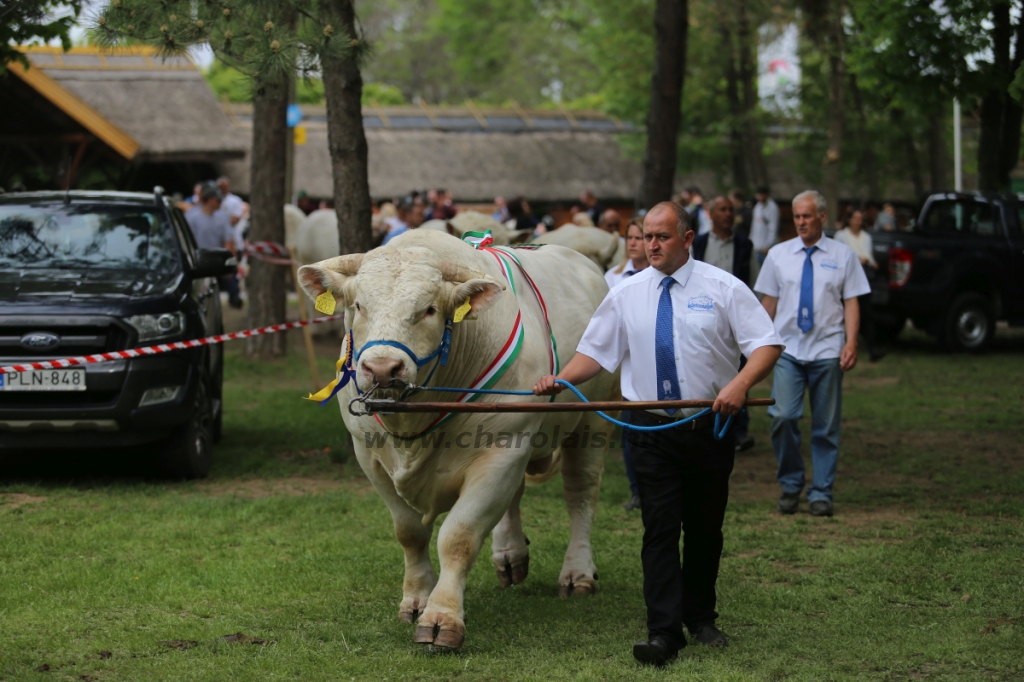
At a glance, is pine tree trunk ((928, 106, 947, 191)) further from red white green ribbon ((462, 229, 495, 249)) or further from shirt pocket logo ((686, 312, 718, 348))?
shirt pocket logo ((686, 312, 718, 348))

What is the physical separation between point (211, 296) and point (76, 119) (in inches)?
561

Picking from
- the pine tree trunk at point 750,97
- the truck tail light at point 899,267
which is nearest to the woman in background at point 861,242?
the truck tail light at point 899,267

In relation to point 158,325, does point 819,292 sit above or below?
above

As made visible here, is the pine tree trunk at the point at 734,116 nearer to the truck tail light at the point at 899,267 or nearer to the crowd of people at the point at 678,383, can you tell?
the truck tail light at the point at 899,267

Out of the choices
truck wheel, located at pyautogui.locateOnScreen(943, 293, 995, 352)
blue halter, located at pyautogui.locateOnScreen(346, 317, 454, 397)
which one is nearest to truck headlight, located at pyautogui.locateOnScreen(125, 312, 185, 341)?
blue halter, located at pyautogui.locateOnScreen(346, 317, 454, 397)

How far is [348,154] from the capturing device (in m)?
9.56

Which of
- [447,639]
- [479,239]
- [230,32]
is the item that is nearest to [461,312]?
[447,639]

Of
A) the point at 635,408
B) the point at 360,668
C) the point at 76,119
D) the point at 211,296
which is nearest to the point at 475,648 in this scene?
the point at 360,668

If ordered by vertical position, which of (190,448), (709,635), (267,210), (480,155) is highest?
(480,155)

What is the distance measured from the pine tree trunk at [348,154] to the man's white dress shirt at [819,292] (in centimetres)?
360

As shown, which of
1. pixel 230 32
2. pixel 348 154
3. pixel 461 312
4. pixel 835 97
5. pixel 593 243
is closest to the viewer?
pixel 461 312

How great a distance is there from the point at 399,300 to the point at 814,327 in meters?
3.73

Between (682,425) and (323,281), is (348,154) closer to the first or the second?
(323,281)

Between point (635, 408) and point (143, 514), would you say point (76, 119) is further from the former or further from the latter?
point (635, 408)
